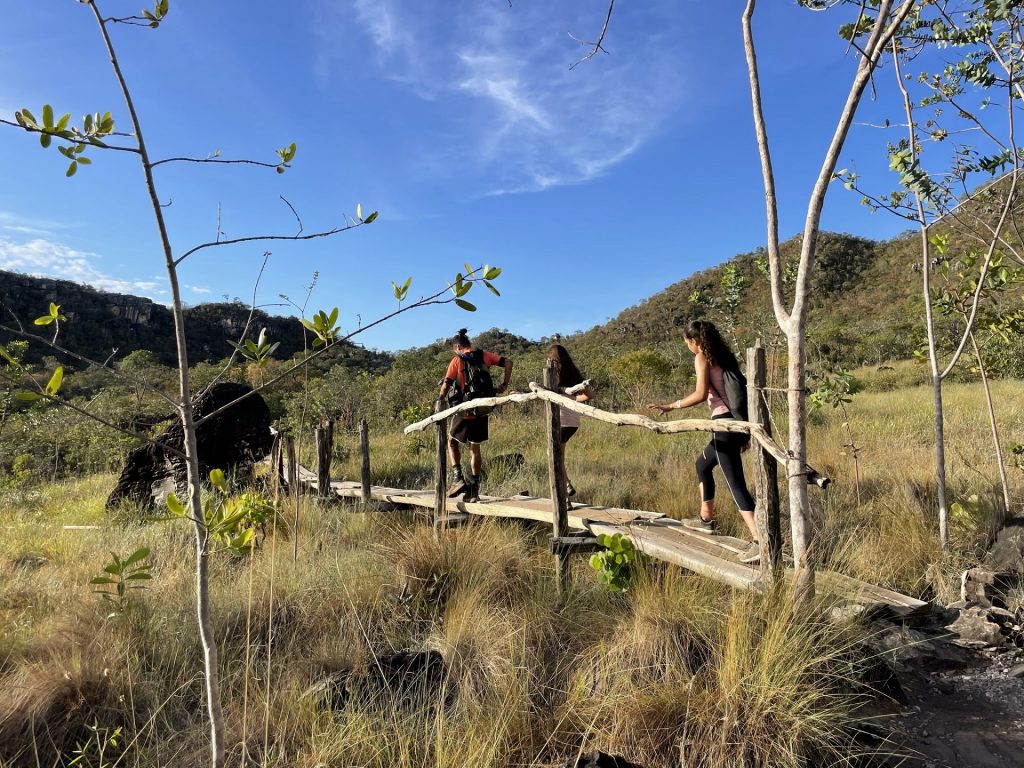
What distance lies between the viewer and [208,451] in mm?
8258

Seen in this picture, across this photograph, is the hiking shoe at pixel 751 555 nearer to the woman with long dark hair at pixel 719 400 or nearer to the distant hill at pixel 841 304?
the woman with long dark hair at pixel 719 400

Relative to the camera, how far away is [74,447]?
14.3m

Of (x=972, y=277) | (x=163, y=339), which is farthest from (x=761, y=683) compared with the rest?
(x=163, y=339)

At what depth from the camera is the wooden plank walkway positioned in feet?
11.3

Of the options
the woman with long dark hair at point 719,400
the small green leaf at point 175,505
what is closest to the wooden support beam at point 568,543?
the woman with long dark hair at point 719,400

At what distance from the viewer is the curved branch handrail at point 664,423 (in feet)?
9.60

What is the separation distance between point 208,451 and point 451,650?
20.6 ft

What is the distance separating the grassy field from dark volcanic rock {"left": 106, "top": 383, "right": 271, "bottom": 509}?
69.1 inches

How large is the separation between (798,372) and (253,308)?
2.60m

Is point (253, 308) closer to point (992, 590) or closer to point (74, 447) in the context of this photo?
point (992, 590)

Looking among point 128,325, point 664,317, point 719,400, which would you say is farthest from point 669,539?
point 664,317

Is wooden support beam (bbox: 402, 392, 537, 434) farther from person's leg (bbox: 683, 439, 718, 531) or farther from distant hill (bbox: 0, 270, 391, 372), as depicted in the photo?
distant hill (bbox: 0, 270, 391, 372)

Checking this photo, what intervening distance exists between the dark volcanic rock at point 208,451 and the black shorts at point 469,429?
3080 millimetres

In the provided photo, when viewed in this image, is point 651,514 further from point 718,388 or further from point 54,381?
point 54,381
